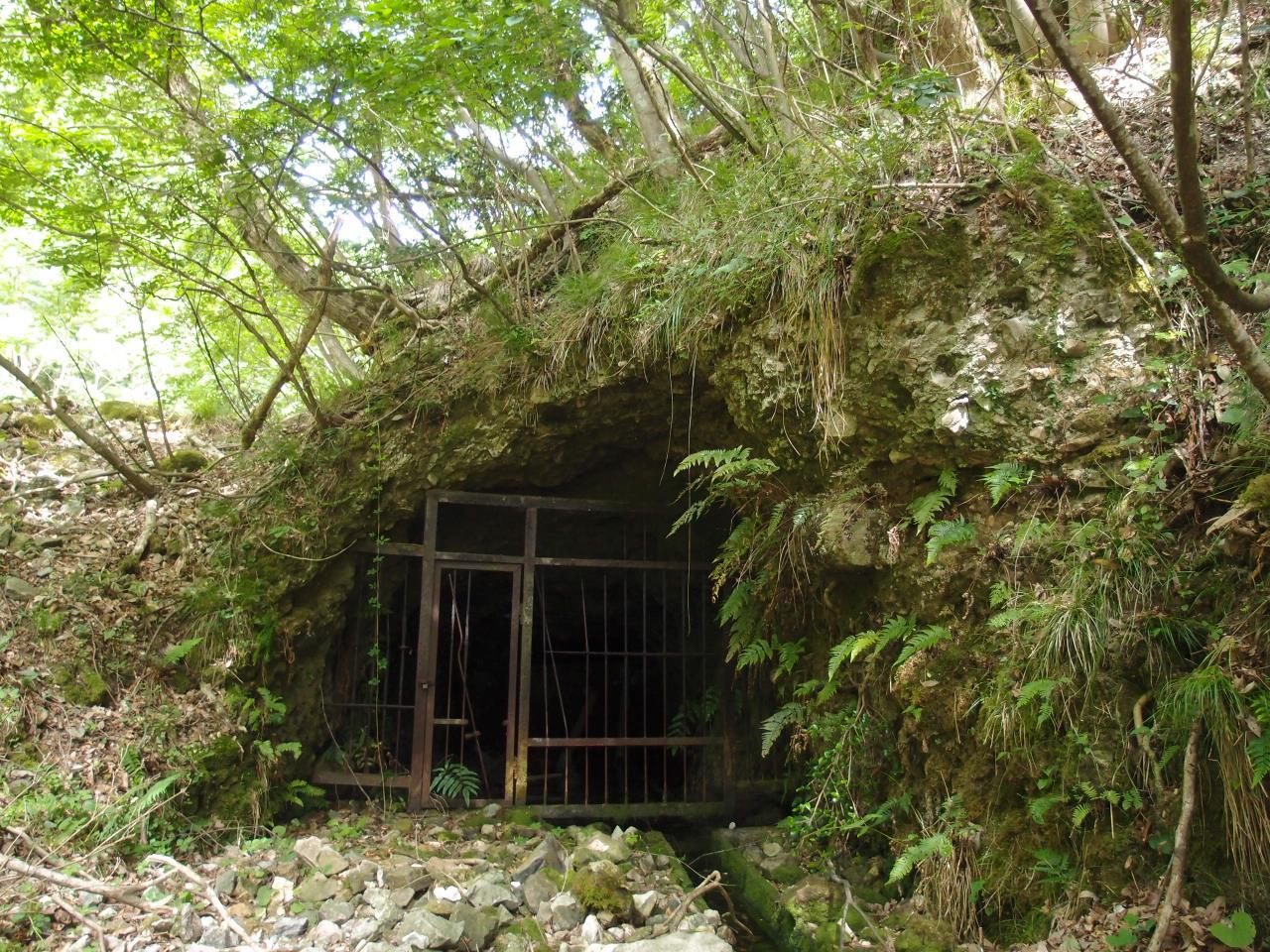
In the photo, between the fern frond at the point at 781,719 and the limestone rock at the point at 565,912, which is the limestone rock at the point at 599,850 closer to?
the limestone rock at the point at 565,912

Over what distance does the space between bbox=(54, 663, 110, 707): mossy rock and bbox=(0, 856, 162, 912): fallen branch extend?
1.14 metres

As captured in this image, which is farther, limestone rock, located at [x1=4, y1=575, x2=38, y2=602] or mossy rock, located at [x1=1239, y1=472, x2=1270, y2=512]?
limestone rock, located at [x1=4, y1=575, x2=38, y2=602]

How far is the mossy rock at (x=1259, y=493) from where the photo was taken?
8.21 feet

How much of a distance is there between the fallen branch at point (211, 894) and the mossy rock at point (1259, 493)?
370 cm

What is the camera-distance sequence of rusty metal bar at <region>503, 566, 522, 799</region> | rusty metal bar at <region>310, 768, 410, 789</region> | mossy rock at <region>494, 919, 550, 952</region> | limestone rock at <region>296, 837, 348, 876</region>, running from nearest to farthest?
Result: mossy rock at <region>494, 919, 550, 952</region>, limestone rock at <region>296, 837, 348, 876</region>, rusty metal bar at <region>310, 768, 410, 789</region>, rusty metal bar at <region>503, 566, 522, 799</region>

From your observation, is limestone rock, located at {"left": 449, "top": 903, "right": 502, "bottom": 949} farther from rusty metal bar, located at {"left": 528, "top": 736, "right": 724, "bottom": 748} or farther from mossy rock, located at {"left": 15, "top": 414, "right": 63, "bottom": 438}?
mossy rock, located at {"left": 15, "top": 414, "right": 63, "bottom": 438}

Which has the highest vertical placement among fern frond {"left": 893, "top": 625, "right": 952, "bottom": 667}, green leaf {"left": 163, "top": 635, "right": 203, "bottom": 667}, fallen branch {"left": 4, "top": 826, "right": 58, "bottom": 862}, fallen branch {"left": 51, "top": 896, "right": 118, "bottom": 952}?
fern frond {"left": 893, "top": 625, "right": 952, "bottom": 667}

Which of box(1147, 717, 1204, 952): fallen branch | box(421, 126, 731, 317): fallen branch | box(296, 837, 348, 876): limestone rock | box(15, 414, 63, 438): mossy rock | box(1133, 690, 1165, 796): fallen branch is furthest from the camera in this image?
box(15, 414, 63, 438): mossy rock

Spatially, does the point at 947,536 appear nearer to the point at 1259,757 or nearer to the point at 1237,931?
the point at 1259,757

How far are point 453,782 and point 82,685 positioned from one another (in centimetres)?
227

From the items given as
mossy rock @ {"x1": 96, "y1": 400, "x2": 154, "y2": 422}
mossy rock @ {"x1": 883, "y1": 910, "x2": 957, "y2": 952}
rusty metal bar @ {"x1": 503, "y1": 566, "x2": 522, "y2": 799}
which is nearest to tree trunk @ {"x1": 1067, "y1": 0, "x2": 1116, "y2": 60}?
mossy rock @ {"x1": 883, "y1": 910, "x2": 957, "y2": 952}

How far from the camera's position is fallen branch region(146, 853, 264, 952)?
3.11m

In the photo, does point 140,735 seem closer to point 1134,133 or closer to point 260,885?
point 260,885

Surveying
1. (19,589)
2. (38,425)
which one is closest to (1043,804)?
(19,589)
